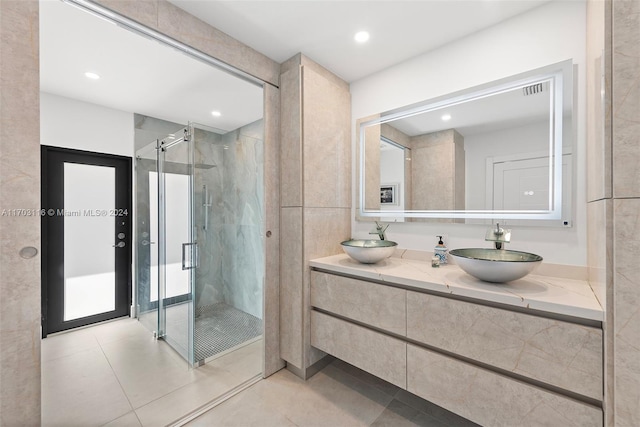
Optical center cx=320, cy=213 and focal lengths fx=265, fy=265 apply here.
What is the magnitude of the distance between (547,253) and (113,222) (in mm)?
2612

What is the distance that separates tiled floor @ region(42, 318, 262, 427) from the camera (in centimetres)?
143

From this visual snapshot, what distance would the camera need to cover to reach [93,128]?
1.52 meters

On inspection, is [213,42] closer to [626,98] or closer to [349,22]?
[349,22]

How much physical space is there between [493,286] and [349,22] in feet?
5.99

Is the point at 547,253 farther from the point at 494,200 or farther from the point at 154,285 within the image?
the point at 154,285

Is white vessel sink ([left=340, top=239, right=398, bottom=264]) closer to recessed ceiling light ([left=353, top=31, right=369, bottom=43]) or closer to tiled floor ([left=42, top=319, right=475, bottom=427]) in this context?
tiled floor ([left=42, top=319, right=475, bottom=427])

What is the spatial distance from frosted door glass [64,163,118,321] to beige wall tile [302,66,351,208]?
1.26m

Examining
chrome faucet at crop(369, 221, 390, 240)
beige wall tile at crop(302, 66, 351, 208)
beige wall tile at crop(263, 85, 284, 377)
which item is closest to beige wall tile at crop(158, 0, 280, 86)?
beige wall tile at crop(263, 85, 284, 377)

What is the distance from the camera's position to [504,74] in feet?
5.70

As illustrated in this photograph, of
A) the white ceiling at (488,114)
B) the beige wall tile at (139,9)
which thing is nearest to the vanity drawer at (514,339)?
the white ceiling at (488,114)

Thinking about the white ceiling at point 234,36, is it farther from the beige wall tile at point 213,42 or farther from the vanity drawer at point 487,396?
the vanity drawer at point 487,396

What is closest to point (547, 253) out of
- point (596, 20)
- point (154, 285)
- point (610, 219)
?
point (610, 219)

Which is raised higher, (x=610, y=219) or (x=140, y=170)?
(x=140, y=170)

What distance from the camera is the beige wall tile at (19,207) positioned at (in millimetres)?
1061
